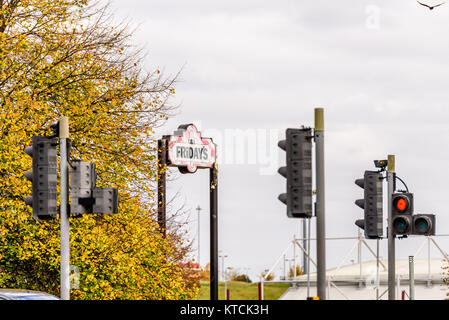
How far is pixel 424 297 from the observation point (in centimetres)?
3478

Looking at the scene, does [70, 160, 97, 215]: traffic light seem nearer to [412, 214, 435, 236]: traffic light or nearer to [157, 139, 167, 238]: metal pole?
[412, 214, 435, 236]: traffic light

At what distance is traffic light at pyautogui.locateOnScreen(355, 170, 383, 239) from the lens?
2012 centimetres

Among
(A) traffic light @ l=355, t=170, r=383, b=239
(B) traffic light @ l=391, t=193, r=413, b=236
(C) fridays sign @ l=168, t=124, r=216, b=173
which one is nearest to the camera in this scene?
(A) traffic light @ l=355, t=170, r=383, b=239

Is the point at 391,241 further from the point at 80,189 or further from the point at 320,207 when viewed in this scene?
the point at 80,189

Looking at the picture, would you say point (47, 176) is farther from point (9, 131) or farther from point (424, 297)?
point (424, 297)

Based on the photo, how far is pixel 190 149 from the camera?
29.2 metres

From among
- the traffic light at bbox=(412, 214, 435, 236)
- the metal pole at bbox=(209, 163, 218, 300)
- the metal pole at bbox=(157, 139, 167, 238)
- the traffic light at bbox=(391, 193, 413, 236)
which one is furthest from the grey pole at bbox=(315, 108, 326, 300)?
the metal pole at bbox=(157, 139, 167, 238)

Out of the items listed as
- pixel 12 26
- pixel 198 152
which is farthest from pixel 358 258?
pixel 12 26

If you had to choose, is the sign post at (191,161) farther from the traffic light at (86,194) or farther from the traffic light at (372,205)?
the traffic light at (86,194)

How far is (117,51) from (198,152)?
A: 4.09 metres

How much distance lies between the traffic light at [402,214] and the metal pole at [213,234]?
7243mm

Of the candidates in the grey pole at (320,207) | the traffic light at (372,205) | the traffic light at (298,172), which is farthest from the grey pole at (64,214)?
the traffic light at (372,205)

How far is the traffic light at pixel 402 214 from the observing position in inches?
799
